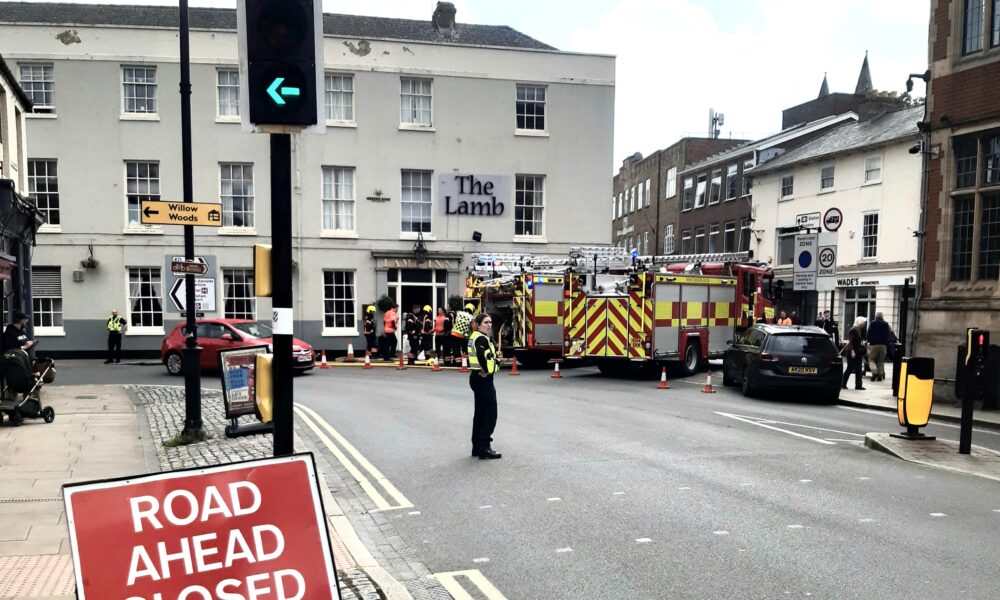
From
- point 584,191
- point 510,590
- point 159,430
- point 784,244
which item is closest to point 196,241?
point 584,191

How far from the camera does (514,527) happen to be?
634 cm

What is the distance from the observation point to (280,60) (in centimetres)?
431

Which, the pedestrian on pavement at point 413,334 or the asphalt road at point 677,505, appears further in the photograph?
the pedestrian on pavement at point 413,334

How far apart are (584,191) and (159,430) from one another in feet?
68.2

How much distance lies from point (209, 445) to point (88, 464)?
4.87ft

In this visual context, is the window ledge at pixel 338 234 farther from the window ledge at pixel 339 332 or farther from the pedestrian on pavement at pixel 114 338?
the pedestrian on pavement at pixel 114 338

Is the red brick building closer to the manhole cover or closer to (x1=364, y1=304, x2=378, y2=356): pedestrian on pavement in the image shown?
the manhole cover

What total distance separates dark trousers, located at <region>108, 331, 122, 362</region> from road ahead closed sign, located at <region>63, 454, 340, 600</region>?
2296 centimetres

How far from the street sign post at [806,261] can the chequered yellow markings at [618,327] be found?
403 centimetres

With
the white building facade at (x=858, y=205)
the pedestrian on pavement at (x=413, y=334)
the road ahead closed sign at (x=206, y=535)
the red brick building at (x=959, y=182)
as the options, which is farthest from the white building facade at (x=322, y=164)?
the road ahead closed sign at (x=206, y=535)

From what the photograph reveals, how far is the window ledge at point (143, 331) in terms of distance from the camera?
25.7 m

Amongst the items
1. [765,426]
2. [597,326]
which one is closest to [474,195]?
[597,326]

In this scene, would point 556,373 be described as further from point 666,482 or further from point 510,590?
point 510,590

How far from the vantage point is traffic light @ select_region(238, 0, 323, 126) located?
4.28 metres
